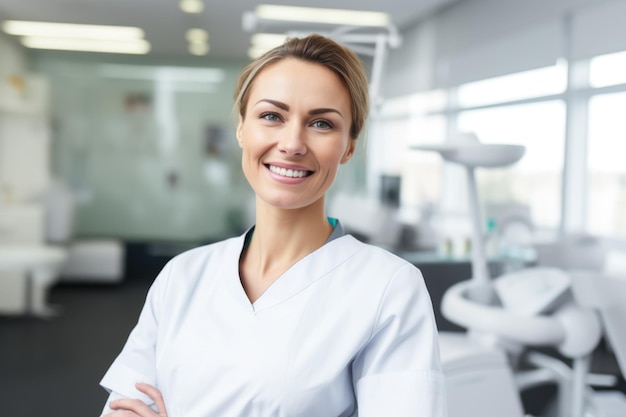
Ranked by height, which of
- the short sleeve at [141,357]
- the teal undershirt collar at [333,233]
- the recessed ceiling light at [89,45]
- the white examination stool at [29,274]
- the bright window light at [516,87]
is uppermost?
the recessed ceiling light at [89,45]

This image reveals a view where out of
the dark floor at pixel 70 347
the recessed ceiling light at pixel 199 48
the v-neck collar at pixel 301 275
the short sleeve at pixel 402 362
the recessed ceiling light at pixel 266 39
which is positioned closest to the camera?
the short sleeve at pixel 402 362

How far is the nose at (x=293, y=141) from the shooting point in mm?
896

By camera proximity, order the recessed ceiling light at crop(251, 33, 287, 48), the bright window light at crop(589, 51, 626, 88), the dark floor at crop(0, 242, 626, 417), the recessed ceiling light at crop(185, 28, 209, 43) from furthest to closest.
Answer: the recessed ceiling light at crop(185, 28, 209, 43), the recessed ceiling light at crop(251, 33, 287, 48), the dark floor at crop(0, 242, 626, 417), the bright window light at crop(589, 51, 626, 88)

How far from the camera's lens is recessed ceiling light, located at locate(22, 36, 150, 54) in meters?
2.84

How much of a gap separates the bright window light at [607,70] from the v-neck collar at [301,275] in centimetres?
153

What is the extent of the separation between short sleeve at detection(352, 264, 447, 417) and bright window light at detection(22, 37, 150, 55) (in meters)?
2.48

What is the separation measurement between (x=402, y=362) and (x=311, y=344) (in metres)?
0.12

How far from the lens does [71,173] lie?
3203mm

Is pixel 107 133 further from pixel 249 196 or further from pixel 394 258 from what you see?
pixel 394 258

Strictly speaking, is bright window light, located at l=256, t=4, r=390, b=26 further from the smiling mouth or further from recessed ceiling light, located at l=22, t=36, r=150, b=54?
the smiling mouth

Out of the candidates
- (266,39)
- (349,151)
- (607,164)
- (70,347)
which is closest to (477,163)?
(607,164)

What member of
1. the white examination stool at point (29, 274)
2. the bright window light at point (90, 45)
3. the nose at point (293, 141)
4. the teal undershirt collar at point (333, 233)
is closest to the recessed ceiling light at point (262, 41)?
the bright window light at point (90, 45)

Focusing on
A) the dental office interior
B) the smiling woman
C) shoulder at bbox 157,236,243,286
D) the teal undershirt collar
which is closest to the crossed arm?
the smiling woman

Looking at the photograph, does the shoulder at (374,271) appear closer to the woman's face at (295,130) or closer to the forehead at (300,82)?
the woman's face at (295,130)
